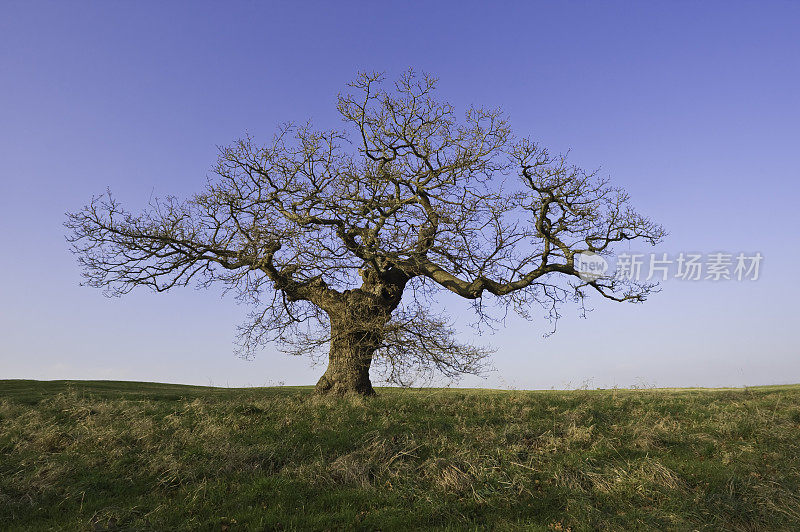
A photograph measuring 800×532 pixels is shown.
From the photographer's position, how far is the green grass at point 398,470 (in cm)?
766

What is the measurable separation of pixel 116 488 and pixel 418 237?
1246 centimetres

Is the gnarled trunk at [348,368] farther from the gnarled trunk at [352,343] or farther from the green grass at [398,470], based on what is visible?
the green grass at [398,470]

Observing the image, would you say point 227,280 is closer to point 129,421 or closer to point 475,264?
point 129,421

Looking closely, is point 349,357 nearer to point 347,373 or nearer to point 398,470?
point 347,373

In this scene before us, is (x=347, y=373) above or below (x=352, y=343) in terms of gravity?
below

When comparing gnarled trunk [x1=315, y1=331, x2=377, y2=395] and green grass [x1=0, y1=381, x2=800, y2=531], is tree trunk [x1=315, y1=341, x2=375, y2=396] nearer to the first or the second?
gnarled trunk [x1=315, y1=331, x2=377, y2=395]

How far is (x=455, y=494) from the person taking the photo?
8312 millimetres

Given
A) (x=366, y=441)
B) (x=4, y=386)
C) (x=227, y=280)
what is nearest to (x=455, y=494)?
(x=366, y=441)

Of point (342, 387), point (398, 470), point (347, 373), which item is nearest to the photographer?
point (398, 470)

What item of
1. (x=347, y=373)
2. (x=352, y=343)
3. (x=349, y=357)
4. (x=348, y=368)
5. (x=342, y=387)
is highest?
(x=352, y=343)

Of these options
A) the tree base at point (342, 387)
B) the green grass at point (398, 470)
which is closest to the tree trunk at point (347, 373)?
the tree base at point (342, 387)

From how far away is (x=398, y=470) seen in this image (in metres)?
9.23

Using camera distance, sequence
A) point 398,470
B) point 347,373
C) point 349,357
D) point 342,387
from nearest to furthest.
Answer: point 398,470 < point 342,387 < point 347,373 < point 349,357

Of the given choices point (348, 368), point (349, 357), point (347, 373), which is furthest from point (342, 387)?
point (349, 357)
